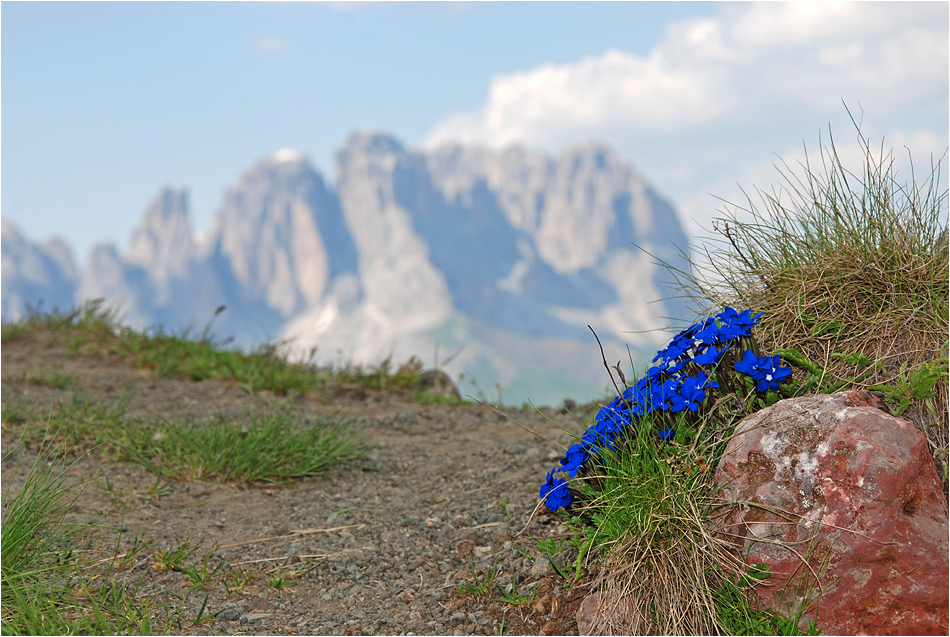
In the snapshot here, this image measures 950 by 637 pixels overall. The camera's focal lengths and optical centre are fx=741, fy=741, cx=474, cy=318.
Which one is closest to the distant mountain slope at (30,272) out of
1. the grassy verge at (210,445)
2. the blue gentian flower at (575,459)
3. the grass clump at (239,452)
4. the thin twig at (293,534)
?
the grassy verge at (210,445)

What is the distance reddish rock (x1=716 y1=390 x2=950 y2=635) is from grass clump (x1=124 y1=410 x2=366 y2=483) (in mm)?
2679

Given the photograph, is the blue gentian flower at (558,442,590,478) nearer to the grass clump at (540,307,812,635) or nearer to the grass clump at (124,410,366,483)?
the grass clump at (540,307,812,635)

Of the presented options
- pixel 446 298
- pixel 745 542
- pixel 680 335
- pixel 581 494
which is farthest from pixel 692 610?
pixel 446 298

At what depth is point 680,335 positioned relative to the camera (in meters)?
3.38

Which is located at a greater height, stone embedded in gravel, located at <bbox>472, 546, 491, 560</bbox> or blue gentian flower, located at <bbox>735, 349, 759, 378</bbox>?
blue gentian flower, located at <bbox>735, 349, 759, 378</bbox>

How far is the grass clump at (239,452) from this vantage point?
447cm

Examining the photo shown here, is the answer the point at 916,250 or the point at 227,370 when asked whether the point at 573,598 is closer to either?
the point at 916,250

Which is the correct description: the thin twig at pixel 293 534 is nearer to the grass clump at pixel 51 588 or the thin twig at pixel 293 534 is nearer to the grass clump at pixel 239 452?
the grass clump at pixel 51 588

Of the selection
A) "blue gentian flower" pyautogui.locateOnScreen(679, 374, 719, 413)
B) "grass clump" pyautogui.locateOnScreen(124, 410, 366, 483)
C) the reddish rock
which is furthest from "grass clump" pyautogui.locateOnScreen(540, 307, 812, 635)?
"grass clump" pyautogui.locateOnScreen(124, 410, 366, 483)

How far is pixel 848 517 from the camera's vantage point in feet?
8.61

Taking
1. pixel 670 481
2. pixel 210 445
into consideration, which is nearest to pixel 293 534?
pixel 210 445

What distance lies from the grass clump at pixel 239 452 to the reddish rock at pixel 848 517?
2.68 m

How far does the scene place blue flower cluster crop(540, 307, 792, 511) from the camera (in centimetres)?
310

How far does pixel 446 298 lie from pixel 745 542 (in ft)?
574
